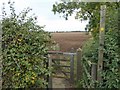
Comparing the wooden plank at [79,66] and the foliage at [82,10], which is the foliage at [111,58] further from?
the foliage at [82,10]

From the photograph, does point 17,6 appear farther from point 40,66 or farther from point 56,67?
point 56,67

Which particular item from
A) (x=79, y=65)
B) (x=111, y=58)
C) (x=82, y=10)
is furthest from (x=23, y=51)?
(x=82, y=10)

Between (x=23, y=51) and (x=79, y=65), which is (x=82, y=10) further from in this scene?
(x=23, y=51)

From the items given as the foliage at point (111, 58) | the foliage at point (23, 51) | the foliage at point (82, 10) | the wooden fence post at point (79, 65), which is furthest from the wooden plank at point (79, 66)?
the foliage at point (111, 58)

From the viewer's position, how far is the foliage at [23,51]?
3.56 m

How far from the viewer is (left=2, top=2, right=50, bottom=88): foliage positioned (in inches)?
140

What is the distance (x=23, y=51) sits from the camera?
359 cm

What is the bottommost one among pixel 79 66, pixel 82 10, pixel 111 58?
pixel 79 66

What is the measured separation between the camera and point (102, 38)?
3.24 m

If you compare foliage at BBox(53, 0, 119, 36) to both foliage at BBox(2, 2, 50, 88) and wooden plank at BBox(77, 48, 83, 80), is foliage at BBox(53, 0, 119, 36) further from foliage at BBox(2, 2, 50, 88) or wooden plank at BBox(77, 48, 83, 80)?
foliage at BBox(2, 2, 50, 88)

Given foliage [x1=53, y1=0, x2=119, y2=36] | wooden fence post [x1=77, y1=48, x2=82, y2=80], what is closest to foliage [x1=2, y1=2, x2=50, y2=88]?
wooden fence post [x1=77, y1=48, x2=82, y2=80]

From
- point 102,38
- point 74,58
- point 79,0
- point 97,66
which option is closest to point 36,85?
point 97,66

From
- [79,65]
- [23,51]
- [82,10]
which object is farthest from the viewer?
[82,10]

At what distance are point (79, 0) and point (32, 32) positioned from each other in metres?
2.23
